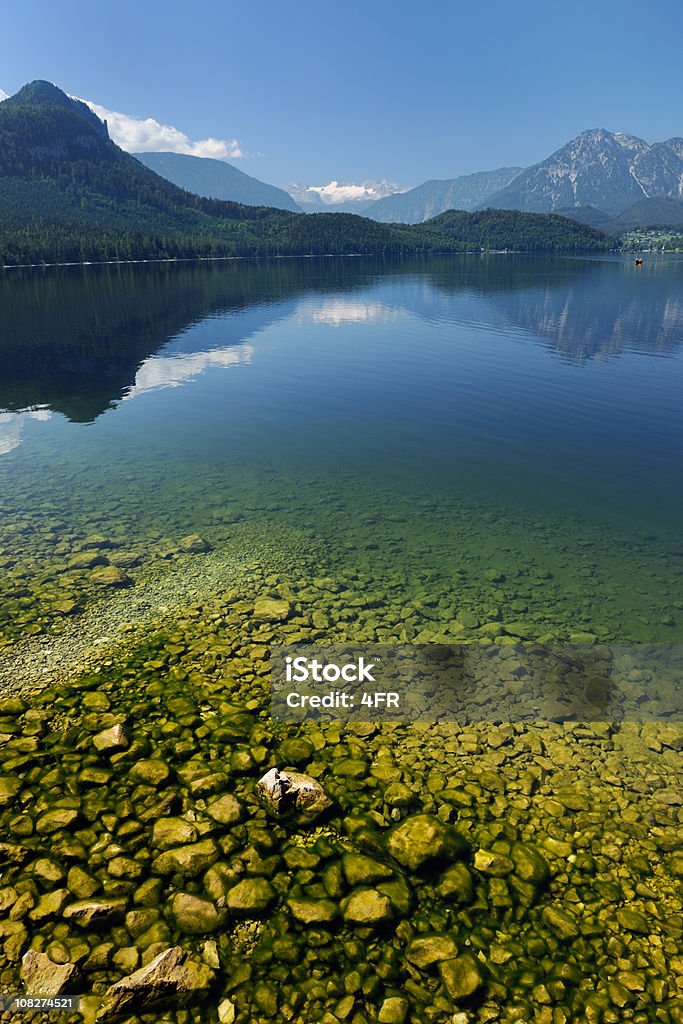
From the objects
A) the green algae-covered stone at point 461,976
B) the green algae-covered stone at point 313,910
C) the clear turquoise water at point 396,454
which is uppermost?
the clear turquoise water at point 396,454

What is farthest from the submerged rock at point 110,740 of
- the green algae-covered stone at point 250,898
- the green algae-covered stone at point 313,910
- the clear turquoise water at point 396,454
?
the clear turquoise water at point 396,454

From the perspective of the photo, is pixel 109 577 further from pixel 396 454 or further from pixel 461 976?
pixel 396 454

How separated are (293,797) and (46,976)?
212 inches

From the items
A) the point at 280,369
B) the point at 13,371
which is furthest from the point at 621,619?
the point at 13,371

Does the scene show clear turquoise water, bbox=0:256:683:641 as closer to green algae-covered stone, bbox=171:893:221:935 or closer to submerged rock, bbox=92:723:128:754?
submerged rock, bbox=92:723:128:754

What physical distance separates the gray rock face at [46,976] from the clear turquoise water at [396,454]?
14.9 meters

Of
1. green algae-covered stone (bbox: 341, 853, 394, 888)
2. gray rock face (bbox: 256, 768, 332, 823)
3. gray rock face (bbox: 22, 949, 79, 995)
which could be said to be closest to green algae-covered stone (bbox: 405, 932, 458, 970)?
green algae-covered stone (bbox: 341, 853, 394, 888)

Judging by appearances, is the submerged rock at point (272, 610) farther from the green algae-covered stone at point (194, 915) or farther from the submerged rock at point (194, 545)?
the green algae-covered stone at point (194, 915)

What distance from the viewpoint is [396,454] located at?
38188 mm

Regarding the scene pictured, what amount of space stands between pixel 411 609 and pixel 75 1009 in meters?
14.8

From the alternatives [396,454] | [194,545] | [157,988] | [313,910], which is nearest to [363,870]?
[313,910]

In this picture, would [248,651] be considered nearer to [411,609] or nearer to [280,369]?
[411,609]

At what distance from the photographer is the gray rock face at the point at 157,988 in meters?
8.66

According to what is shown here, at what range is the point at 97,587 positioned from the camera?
72.7ft
